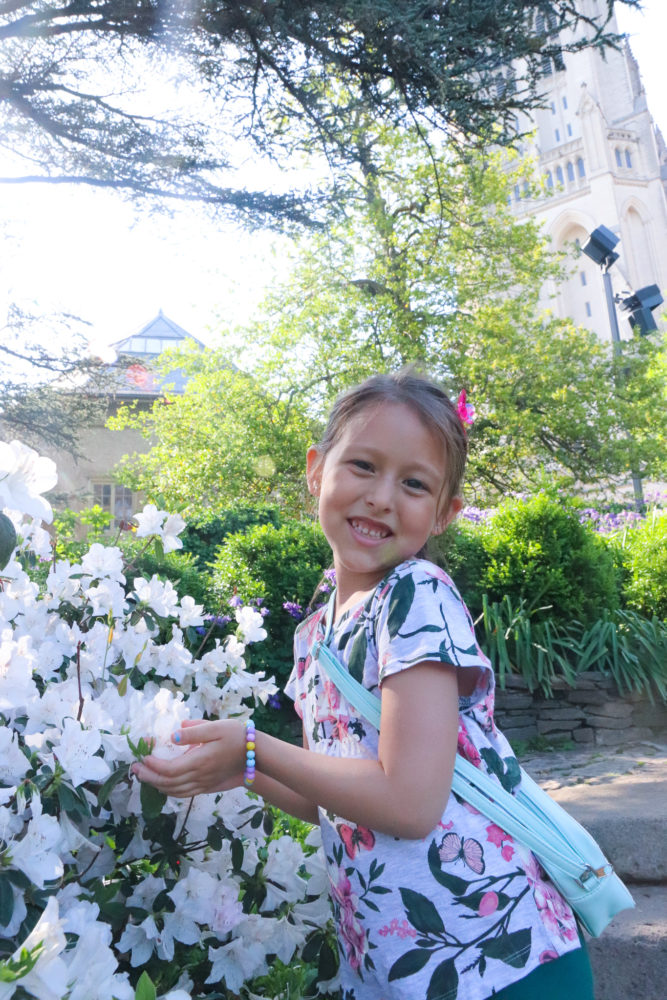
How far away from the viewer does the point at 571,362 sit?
1333 centimetres

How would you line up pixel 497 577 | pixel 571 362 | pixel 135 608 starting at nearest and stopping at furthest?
pixel 135 608, pixel 497 577, pixel 571 362

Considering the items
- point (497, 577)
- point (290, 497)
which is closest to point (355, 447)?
point (497, 577)

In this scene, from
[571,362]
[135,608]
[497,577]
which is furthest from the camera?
[571,362]

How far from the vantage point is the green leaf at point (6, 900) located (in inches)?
32.3

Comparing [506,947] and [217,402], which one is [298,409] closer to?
[217,402]

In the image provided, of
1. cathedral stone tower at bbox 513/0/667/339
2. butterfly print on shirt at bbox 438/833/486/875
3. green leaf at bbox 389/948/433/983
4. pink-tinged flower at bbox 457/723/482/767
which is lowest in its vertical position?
green leaf at bbox 389/948/433/983

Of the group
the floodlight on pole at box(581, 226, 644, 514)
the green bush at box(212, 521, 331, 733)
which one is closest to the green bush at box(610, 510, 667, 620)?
the green bush at box(212, 521, 331, 733)

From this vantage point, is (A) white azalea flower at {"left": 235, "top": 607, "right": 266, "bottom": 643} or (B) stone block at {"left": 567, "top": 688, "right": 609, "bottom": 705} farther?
(B) stone block at {"left": 567, "top": 688, "right": 609, "bottom": 705}

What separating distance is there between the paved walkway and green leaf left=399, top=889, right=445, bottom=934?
3.83 feet

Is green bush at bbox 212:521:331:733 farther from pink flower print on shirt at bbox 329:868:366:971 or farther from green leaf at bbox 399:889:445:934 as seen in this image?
green leaf at bbox 399:889:445:934

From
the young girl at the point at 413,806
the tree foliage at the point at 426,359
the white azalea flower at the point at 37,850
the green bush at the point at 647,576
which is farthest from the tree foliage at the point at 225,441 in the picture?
the white azalea flower at the point at 37,850

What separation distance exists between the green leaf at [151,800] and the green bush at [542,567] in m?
4.16

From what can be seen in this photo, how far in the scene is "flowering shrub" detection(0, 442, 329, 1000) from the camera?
0.88 meters

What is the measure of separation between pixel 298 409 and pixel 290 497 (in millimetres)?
1618
